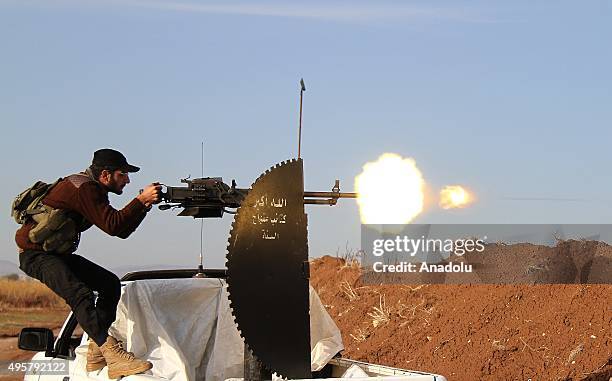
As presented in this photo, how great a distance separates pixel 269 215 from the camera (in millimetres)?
6000

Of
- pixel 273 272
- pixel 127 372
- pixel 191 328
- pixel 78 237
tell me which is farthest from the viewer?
pixel 191 328

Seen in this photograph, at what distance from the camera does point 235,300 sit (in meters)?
5.83

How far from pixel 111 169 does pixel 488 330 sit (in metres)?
8.00

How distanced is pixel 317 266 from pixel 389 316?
452 cm

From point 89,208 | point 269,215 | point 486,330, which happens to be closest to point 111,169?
point 89,208

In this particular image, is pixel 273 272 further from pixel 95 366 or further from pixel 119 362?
pixel 95 366

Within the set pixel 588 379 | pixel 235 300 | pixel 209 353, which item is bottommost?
pixel 588 379

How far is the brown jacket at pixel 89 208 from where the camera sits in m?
6.05

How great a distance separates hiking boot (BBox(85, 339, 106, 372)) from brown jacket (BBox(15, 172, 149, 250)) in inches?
31.2

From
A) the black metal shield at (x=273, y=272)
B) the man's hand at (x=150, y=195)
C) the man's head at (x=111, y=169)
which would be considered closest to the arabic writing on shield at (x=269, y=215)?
the black metal shield at (x=273, y=272)

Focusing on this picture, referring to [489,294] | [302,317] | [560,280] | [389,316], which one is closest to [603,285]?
[560,280]

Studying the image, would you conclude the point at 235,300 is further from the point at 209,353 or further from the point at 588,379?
the point at 588,379

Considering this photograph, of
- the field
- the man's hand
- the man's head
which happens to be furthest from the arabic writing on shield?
the field

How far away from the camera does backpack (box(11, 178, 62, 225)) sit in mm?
6562
